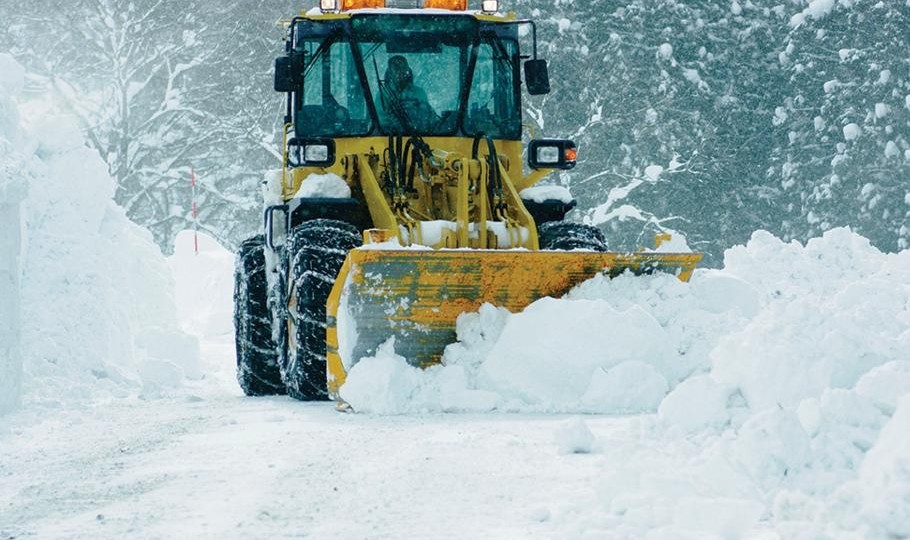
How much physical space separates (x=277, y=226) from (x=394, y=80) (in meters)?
1.32

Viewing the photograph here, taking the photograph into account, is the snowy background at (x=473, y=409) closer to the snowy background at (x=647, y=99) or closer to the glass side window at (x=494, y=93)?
the glass side window at (x=494, y=93)

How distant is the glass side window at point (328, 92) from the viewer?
9.62 metres

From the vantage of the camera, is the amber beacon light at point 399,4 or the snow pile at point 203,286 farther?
the snow pile at point 203,286

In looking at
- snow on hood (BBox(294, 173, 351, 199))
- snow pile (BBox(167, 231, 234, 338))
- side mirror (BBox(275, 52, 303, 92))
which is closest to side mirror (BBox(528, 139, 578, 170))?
snow on hood (BBox(294, 173, 351, 199))

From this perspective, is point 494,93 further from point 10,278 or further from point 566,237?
point 10,278

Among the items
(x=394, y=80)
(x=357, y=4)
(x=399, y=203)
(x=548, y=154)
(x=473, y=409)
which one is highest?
(x=357, y=4)

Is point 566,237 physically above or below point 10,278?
above

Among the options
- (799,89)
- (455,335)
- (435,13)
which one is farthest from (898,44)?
(455,335)

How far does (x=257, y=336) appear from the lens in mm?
10625

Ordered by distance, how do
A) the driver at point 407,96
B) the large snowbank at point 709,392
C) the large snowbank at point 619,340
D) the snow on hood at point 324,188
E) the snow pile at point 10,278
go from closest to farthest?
the large snowbank at point 709,392, the large snowbank at point 619,340, the snow pile at point 10,278, the snow on hood at point 324,188, the driver at point 407,96

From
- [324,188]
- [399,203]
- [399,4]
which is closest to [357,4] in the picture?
[399,4]

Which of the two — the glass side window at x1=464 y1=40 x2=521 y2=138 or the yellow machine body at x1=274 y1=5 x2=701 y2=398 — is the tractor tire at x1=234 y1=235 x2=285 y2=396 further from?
the glass side window at x1=464 y1=40 x2=521 y2=138

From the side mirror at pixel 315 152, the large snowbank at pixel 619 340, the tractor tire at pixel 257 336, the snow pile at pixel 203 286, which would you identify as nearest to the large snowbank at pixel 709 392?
the large snowbank at pixel 619 340

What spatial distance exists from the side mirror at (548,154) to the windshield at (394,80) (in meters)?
0.35
